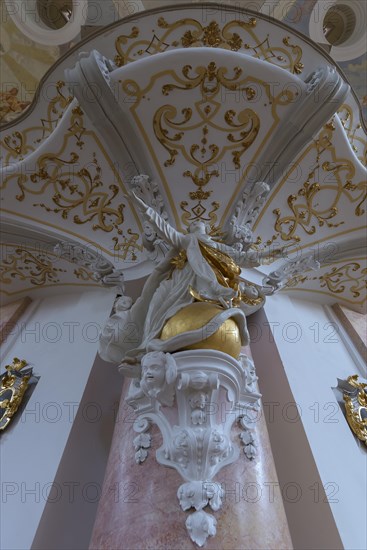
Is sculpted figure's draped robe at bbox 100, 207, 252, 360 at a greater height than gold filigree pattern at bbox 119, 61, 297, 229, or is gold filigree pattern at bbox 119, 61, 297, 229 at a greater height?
gold filigree pattern at bbox 119, 61, 297, 229

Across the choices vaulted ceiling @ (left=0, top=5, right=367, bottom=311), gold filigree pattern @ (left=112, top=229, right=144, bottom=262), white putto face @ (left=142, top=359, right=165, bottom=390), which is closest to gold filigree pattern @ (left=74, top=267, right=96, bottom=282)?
vaulted ceiling @ (left=0, top=5, right=367, bottom=311)

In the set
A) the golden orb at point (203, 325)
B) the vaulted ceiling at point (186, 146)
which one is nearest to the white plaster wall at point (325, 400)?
the vaulted ceiling at point (186, 146)

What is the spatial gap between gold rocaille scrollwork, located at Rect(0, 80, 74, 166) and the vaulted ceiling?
0.04ft

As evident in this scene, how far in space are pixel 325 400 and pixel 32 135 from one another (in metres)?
3.64

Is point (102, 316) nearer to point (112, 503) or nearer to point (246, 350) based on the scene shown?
point (246, 350)

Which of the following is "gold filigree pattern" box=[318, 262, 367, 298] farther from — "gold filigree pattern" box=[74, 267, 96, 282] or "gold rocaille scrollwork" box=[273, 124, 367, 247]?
"gold filigree pattern" box=[74, 267, 96, 282]

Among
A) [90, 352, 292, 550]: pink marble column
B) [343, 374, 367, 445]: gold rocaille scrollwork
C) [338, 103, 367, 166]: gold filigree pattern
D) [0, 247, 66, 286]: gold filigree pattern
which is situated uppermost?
[338, 103, 367, 166]: gold filigree pattern

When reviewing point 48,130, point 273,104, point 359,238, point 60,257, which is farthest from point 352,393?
point 48,130

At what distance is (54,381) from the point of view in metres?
3.50

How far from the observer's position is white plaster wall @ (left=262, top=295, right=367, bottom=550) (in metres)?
2.70

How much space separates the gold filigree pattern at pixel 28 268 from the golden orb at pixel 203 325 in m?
2.42

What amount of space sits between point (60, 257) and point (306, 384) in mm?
2553

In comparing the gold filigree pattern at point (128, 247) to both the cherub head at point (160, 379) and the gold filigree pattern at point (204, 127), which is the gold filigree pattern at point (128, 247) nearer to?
the gold filigree pattern at point (204, 127)

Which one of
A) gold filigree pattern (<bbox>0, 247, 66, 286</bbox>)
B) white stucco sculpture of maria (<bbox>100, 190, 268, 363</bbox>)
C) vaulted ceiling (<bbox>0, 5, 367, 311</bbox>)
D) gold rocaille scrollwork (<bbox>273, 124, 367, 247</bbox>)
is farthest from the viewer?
gold filigree pattern (<bbox>0, 247, 66, 286</bbox>)
